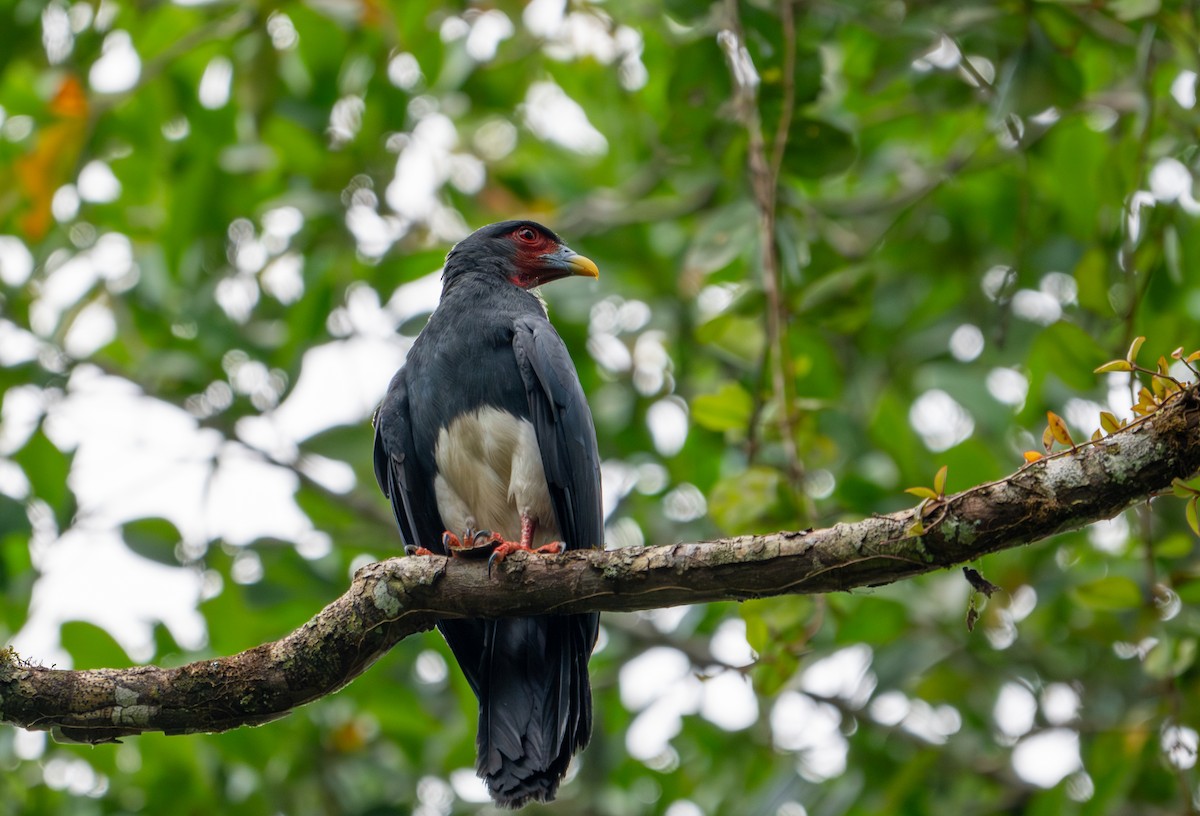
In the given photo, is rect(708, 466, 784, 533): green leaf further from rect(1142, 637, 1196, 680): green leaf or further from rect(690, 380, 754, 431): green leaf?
rect(1142, 637, 1196, 680): green leaf

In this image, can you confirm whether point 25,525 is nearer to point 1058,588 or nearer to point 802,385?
point 802,385

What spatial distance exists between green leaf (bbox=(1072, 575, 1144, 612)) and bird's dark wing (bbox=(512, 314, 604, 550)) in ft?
6.20

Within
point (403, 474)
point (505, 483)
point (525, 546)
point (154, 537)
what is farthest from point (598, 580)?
point (154, 537)

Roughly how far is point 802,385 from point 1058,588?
1.54m

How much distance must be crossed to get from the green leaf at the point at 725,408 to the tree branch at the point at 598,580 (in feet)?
5.16

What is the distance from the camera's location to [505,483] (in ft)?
15.8

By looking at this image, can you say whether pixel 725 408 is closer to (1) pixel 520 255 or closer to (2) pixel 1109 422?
(1) pixel 520 255

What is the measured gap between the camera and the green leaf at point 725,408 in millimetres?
4949

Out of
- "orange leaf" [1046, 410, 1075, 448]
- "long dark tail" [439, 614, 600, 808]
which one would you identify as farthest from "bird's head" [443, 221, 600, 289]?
"orange leaf" [1046, 410, 1075, 448]

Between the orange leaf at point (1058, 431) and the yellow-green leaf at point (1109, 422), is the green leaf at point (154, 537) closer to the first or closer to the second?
the orange leaf at point (1058, 431)

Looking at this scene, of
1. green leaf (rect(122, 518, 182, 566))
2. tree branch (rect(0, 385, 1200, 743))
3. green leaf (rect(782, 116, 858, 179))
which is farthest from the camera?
green leaf (rect(122, 518, 182, 566))

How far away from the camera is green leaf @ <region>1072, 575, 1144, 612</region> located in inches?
188

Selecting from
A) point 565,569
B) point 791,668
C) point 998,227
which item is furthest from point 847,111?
point 565,569

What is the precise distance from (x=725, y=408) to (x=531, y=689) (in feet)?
4.40
